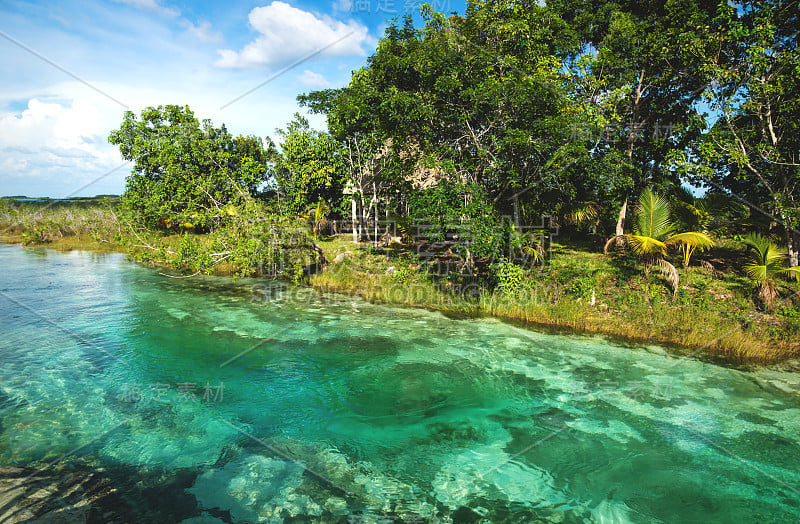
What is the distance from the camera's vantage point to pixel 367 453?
6703 millimetres

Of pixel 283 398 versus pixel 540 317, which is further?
pixel 540 317

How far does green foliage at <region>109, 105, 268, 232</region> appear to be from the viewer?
18359mm

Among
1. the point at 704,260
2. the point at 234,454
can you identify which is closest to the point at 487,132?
the point at 704,260

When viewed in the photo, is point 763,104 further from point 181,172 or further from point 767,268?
point 181,172

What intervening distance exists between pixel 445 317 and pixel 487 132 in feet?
23.3

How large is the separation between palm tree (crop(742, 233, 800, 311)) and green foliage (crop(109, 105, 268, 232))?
18.5 meters

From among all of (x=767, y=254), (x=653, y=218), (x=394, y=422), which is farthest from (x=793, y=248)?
(x=394, y=422)

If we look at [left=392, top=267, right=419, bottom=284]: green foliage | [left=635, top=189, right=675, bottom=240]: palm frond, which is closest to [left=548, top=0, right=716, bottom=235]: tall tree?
[left=635, top=189, right=675, bottom=240]: palm frond

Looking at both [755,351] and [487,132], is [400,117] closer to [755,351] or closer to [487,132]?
[487,132]

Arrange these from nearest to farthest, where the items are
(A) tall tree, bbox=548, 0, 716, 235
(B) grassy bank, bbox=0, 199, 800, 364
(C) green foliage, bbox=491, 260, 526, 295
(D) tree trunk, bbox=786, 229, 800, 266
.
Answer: (B) grassy bank, bbox=0, 199, 800, 364
(D) tree trunk, bbox=786, 229, 800, 266
(C) green foliage, bbox=491, 260, 526, 295
(A) tall tree, bbox=548, 0, 716, 235

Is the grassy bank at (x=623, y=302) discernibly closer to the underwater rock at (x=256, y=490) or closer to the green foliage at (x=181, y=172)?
the green foliage at (x=181, y=172)

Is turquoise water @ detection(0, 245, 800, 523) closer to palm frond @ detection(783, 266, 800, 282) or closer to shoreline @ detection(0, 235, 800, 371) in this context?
shoreline @ detection(0, 235, 800, 371)

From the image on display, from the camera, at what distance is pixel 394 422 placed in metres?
7.70

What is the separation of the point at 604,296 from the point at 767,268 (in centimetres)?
456
